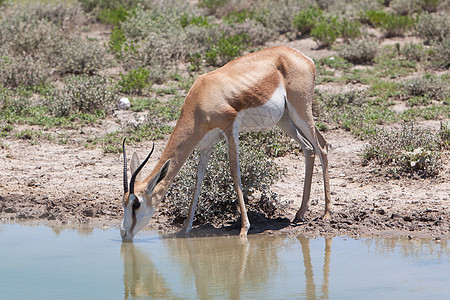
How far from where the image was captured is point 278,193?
9.13 meters

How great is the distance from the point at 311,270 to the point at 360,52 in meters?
9.64

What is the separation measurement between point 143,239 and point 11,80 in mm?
7029

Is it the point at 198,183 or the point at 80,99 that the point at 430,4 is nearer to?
the point at 80,99

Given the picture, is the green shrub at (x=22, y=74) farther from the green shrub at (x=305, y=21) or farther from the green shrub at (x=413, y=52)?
the green shrub at (x=413, y=52)

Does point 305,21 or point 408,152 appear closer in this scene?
point 408,152

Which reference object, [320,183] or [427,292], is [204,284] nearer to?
[427,292]

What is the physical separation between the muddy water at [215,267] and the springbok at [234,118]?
423 millimetres

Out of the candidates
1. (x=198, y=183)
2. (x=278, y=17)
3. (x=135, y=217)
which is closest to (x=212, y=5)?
(x=278, y=17)

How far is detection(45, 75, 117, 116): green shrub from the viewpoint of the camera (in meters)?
12.0

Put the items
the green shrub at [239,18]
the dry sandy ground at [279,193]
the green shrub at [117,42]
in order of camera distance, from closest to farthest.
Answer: the dry sandy ground at [279,193]
the green shrub at [117,42]
the green shrub at [239,18]

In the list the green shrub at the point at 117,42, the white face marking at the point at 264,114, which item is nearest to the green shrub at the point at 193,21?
the green shrub at the point at 117,42

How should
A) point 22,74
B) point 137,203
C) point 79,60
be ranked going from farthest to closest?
1. point 79,60
2. point 22,74
3. point 137,203

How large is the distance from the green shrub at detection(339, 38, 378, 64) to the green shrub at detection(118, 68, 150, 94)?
4909 mm

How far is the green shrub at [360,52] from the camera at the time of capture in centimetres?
1516
